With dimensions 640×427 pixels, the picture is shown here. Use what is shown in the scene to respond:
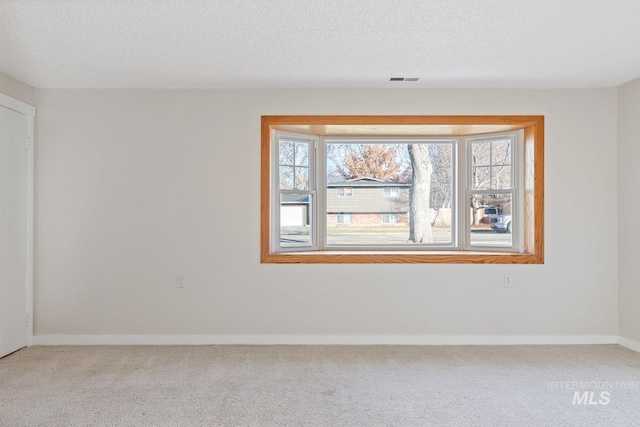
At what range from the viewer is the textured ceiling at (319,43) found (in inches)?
111

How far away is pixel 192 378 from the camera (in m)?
3.59

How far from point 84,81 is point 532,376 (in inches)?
182

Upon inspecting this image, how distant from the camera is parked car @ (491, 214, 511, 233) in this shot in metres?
4.98

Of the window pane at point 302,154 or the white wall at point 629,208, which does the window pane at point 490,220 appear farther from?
the window pane at point 302,154

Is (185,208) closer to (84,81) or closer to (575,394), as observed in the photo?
(84,81)

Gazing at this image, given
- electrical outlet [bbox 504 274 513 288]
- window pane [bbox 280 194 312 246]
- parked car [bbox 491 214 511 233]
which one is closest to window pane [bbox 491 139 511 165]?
parked car [bbox 491 214 511 233]

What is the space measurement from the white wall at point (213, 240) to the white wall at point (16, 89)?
11cm

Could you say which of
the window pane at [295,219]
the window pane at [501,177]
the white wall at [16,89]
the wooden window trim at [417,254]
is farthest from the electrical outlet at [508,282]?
the white wall at [16,89]

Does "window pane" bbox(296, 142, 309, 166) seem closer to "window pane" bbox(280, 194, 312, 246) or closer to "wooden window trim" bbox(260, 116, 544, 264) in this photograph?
"window pane" bbox(280, 194, 312, 246)

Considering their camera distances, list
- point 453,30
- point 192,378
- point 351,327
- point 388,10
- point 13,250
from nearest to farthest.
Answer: point 388,10, point 453,30, point 192,378, point 13,250, point 351,327

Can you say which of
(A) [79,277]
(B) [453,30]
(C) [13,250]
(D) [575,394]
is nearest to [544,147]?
(B) [453,30]

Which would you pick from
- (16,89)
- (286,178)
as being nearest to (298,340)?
(286,178)

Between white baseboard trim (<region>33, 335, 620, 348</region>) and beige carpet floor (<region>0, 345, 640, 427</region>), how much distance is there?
11 cm

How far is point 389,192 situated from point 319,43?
7.49 ft
